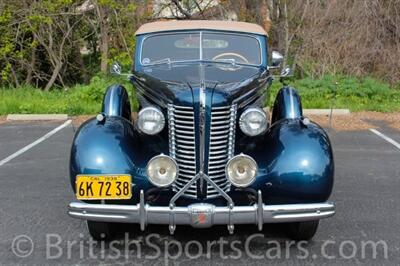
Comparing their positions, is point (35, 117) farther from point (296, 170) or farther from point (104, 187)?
point (296, 170)

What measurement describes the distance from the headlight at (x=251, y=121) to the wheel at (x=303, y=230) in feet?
2.70

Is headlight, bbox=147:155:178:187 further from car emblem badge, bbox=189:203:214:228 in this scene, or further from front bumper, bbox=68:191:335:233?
car emblem badge, bbox=189:203:214:228

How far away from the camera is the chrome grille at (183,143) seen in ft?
14.2

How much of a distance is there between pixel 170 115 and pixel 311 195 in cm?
123

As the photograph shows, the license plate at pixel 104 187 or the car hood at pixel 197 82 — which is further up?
the car hood at pixel 197 82

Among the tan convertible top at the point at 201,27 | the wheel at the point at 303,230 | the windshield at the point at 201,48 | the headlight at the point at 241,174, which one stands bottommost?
the wheel at the point at 303,230

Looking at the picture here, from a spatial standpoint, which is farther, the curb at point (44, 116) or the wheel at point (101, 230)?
the curb at point (44, 116)

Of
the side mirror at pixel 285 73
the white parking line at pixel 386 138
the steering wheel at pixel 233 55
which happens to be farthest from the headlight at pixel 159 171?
the white parking line at pixel 386 138

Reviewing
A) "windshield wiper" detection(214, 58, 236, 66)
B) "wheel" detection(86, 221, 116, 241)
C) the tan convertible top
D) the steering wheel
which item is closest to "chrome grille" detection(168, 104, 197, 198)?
"wheel" detection(86, 221, 116, 241)

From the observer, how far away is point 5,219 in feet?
17.3

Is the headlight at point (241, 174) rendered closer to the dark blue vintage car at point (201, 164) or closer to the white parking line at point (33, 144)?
the dark blue vintage car at point (201, 164)

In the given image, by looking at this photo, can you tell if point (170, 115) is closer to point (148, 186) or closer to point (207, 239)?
point (148, 186)

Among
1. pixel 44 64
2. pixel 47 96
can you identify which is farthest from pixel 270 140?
pixel 44 64

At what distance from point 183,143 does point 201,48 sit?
1.58m
